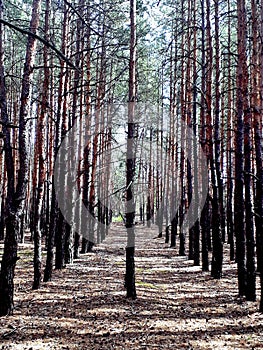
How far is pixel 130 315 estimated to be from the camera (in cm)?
768

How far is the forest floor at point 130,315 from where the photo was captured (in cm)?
617

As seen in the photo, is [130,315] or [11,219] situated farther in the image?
[130,315]

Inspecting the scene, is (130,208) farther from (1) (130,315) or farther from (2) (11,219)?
(2) (11,219)

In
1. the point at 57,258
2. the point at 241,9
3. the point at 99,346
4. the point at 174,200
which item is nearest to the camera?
the point at 99,346

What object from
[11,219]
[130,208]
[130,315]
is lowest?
[130,315]

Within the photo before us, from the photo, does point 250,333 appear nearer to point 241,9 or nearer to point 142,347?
point 142,347

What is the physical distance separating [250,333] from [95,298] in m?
3.60

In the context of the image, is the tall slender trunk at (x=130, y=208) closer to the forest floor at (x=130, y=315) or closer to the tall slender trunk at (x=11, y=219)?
the forest floor at (x=130, y=315)

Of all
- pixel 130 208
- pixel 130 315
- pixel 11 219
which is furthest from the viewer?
pixel 130 208

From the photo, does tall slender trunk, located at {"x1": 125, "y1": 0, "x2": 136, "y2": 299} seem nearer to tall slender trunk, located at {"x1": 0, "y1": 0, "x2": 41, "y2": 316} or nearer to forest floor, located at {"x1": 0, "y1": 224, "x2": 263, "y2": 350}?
forest floor, located at {"x1": 0, "y1": 224, "x2": 263, "y2": 350}

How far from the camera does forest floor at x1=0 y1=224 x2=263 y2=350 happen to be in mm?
6168

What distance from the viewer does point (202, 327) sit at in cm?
699

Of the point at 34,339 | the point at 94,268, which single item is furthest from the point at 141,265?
the point at 34,339

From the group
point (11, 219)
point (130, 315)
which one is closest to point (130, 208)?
point (130, 315)
